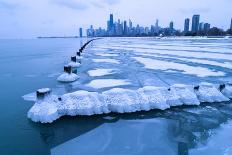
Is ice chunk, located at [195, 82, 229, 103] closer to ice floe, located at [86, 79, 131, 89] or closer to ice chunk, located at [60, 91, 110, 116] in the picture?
ice floe, located at [86, 79, 131, 89]

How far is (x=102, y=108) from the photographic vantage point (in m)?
6.83

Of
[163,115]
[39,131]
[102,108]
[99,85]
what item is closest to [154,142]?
[163,115]

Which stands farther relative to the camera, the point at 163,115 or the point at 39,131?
the point at 163,115

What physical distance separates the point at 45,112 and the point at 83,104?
3.72ft

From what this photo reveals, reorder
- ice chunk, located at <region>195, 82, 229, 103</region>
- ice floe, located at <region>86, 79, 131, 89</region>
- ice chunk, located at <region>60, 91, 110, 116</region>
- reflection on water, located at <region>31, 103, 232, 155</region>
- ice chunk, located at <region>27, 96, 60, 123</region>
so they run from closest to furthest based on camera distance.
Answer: reflection on water, located at <region>31, 103, 232, 155</region> → ice chunk, located at <region>27, 96, 60, 123</region> → ice chunk, located at <region>60, 91, 110, 116</region> → ice chunk, located at <region>195, 82, 229, 103</region> → ice floe, located at <region>86, 79, 131, 89</region>

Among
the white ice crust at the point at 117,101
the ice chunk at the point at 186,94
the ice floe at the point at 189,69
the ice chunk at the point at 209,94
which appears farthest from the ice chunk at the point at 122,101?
the ice floe at the point at 189,69

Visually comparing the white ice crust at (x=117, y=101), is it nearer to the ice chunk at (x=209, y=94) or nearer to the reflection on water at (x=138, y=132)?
the ice chunk at (x=209, y=94)

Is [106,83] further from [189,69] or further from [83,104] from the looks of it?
[189,69]

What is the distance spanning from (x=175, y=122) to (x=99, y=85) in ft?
14.4

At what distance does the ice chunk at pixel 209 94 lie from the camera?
25.9 feet

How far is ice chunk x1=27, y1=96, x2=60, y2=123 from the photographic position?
243 inches

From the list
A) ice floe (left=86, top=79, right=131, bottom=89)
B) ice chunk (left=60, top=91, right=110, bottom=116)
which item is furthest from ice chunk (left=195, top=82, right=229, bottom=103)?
ice chunk (left=60, top=91, right=110, bottom=116)

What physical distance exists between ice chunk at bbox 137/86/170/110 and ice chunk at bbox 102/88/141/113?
21 cm

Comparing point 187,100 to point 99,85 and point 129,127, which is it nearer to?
point 129,127
